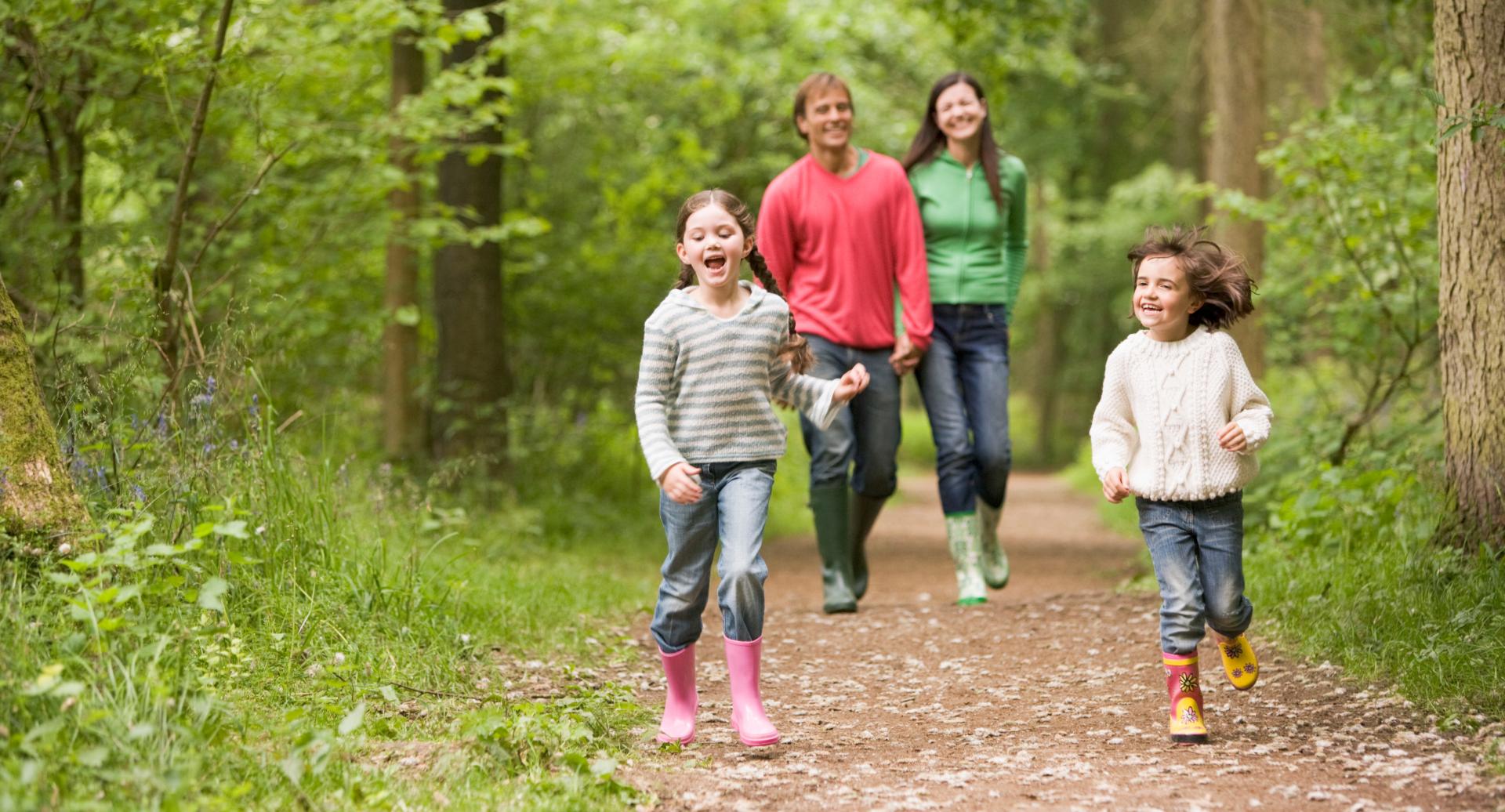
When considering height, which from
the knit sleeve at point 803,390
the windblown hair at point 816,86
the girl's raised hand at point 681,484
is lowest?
the girl's raised hand at point 681,484

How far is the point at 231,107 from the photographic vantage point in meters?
7.60

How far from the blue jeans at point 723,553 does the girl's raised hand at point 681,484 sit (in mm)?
179

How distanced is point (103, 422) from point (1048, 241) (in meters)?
24.4

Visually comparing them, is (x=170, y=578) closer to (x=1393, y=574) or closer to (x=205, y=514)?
(x=205, y=514)

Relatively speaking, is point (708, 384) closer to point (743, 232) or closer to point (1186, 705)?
point (743, 232)

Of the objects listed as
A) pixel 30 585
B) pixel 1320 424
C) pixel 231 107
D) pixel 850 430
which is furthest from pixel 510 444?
pixel 30 585

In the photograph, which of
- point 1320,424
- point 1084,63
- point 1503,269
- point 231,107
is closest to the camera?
point 1503,269

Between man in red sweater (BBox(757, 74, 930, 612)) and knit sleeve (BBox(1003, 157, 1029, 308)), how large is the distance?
60cm

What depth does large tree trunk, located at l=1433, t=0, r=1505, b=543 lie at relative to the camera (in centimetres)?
510

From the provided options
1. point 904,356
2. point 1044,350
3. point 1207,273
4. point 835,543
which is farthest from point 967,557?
point 1044,350

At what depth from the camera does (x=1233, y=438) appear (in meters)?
4.02

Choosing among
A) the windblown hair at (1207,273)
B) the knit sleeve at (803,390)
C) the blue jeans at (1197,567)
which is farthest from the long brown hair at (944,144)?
the blue jeans at (1197,567)

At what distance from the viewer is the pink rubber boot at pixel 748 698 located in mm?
4082

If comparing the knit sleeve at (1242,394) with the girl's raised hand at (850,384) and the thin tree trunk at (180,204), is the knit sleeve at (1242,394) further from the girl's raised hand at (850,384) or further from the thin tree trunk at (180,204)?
the thin tree trunk at (180,204)
